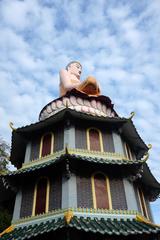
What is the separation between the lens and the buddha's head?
2080 centimetres

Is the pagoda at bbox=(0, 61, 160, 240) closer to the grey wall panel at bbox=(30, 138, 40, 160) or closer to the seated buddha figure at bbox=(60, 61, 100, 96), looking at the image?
the grey wall panel at bbox=(30, 138, 40, 160)

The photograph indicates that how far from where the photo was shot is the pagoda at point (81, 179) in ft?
33.8

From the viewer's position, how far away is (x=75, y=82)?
19.2m

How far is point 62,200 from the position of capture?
448 inches

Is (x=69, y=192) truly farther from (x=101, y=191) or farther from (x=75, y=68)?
(x=75, y=68)

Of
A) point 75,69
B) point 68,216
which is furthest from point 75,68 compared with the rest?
point 68,216

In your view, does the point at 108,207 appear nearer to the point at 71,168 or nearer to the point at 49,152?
the point at 71,168

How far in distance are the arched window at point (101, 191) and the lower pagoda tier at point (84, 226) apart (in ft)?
1.38

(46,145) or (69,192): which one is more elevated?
(46,145)

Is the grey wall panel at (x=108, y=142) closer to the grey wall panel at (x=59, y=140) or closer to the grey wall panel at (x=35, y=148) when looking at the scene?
the grey wall panel at (x=59, y=140)

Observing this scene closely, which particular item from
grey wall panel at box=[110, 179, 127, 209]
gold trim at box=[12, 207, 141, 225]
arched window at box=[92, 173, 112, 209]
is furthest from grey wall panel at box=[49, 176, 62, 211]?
grey wall panel at box=[110, 179, 127, 209]

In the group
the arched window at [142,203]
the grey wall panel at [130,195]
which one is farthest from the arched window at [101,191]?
the arched window at [142,203]

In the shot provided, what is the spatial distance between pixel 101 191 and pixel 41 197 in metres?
2.53

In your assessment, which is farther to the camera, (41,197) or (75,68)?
(75,68)
